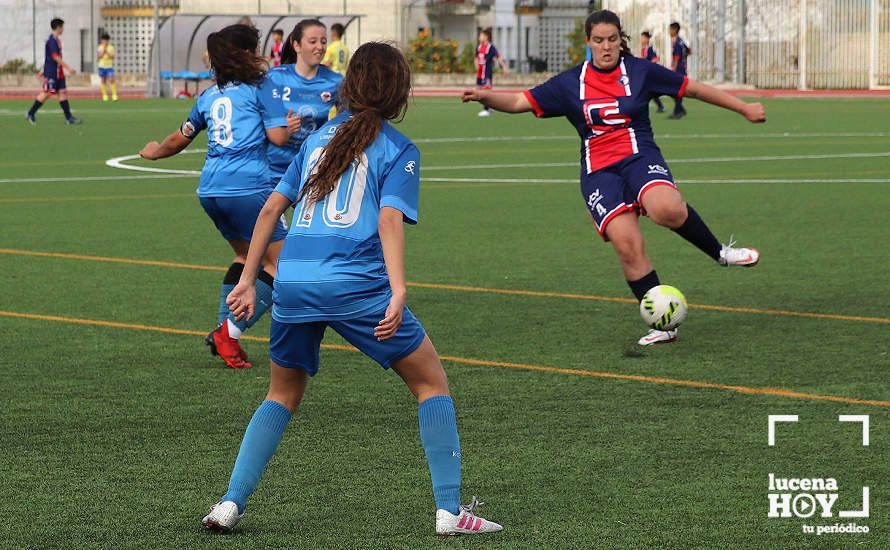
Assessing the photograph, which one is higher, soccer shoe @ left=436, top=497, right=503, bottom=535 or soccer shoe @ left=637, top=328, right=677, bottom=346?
soccer shoe @ left=637, top=328, right=677, bottom=346

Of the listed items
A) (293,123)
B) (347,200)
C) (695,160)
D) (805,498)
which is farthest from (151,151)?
(695,160)

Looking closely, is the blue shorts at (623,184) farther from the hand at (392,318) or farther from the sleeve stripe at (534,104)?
the hand at (392,318)

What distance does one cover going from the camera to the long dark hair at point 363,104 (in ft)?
Answer: 18.3

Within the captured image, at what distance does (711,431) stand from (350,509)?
1.98 m

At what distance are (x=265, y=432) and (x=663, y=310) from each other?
Result: 165 inches

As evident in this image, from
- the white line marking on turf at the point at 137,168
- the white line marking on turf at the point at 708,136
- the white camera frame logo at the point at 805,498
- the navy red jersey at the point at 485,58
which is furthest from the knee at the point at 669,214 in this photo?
the navy red jersey at the point at 485,58

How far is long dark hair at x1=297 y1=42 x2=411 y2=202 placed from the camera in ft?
18.3

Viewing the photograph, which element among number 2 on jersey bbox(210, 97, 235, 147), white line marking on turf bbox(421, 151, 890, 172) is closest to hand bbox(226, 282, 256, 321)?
number 2 on jersey bbox(210, 97, 235, 147)

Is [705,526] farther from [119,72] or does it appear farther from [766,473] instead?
[119,72]

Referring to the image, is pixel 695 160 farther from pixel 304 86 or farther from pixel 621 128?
pixel 304 86

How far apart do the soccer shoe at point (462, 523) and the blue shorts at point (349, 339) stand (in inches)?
21.9

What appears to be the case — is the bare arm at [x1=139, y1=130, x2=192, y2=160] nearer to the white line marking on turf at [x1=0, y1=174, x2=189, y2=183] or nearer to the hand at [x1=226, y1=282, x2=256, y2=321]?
the hand at [x1=226, y1=282, x2=256, y2=321]

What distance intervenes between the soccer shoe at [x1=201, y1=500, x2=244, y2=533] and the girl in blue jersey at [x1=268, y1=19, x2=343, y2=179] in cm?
398

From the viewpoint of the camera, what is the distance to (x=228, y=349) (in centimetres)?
901
